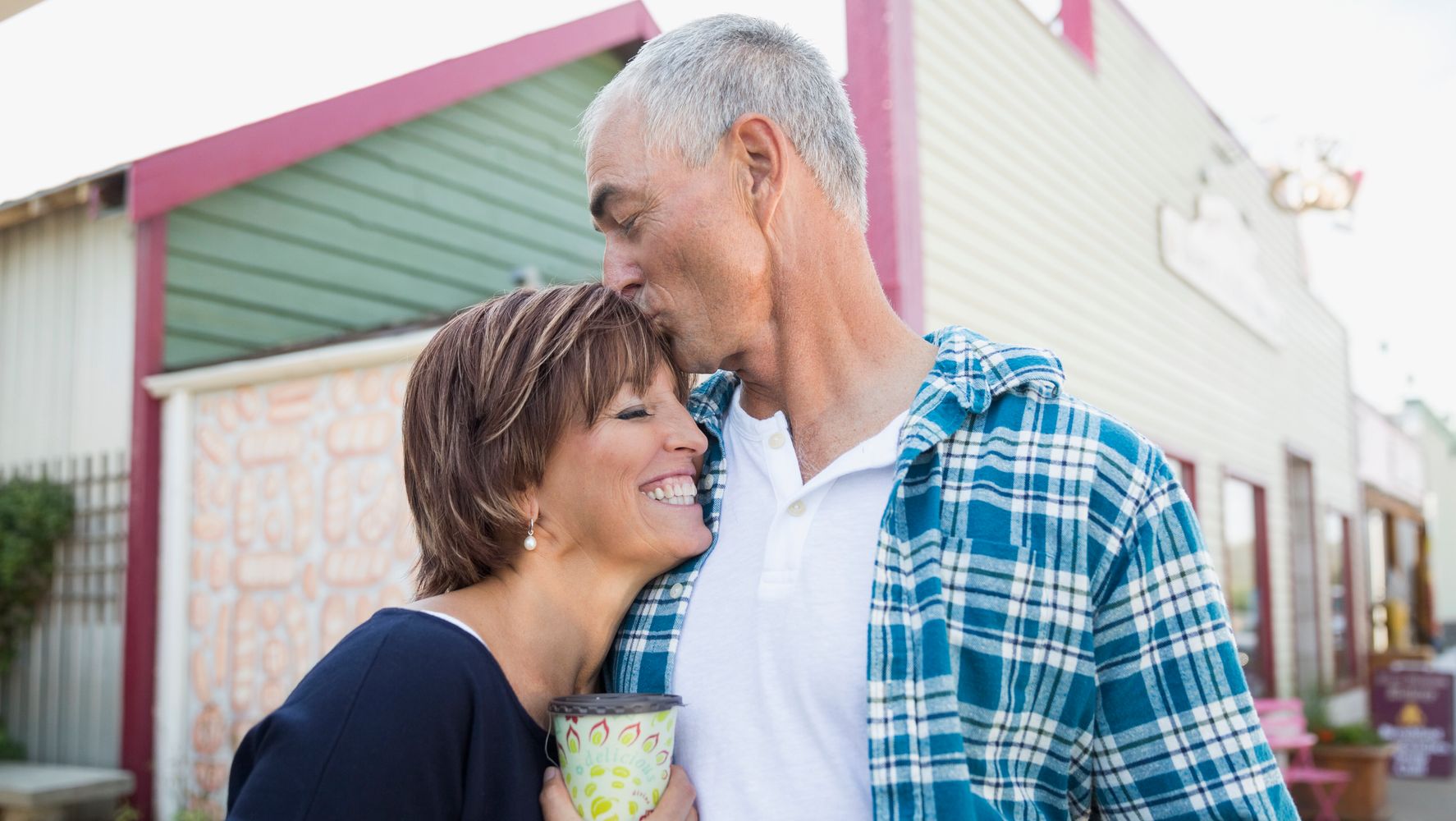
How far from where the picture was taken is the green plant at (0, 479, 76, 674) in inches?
271

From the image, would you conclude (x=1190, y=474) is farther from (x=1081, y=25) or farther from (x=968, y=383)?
(x=968, y=383)

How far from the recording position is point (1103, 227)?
25.0 feet

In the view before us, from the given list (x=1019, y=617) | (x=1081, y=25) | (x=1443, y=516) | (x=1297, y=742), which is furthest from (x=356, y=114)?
(x=1443, y=516)

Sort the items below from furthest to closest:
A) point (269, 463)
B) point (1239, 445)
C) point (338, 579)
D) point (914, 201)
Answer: point (1239, 445) → point (269, 463) → point (338, 579) → point (914, 201)

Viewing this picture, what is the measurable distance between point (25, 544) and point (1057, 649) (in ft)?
22.6

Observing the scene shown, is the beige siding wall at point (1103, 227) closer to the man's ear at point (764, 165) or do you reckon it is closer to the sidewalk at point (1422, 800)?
the sidewalk at point (1422, 800)

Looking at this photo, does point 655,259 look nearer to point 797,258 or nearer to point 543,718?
point 797,258

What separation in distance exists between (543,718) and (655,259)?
0.70 m

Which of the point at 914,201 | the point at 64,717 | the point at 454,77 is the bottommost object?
the point at 64,717

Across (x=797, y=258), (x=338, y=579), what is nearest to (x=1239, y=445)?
(x=338, y=579)

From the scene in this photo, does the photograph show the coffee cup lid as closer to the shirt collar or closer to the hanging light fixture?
the shirt collar

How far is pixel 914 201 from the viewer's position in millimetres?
5285

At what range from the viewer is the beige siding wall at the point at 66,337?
22.3 feet

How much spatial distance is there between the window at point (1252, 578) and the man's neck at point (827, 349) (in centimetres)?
864
